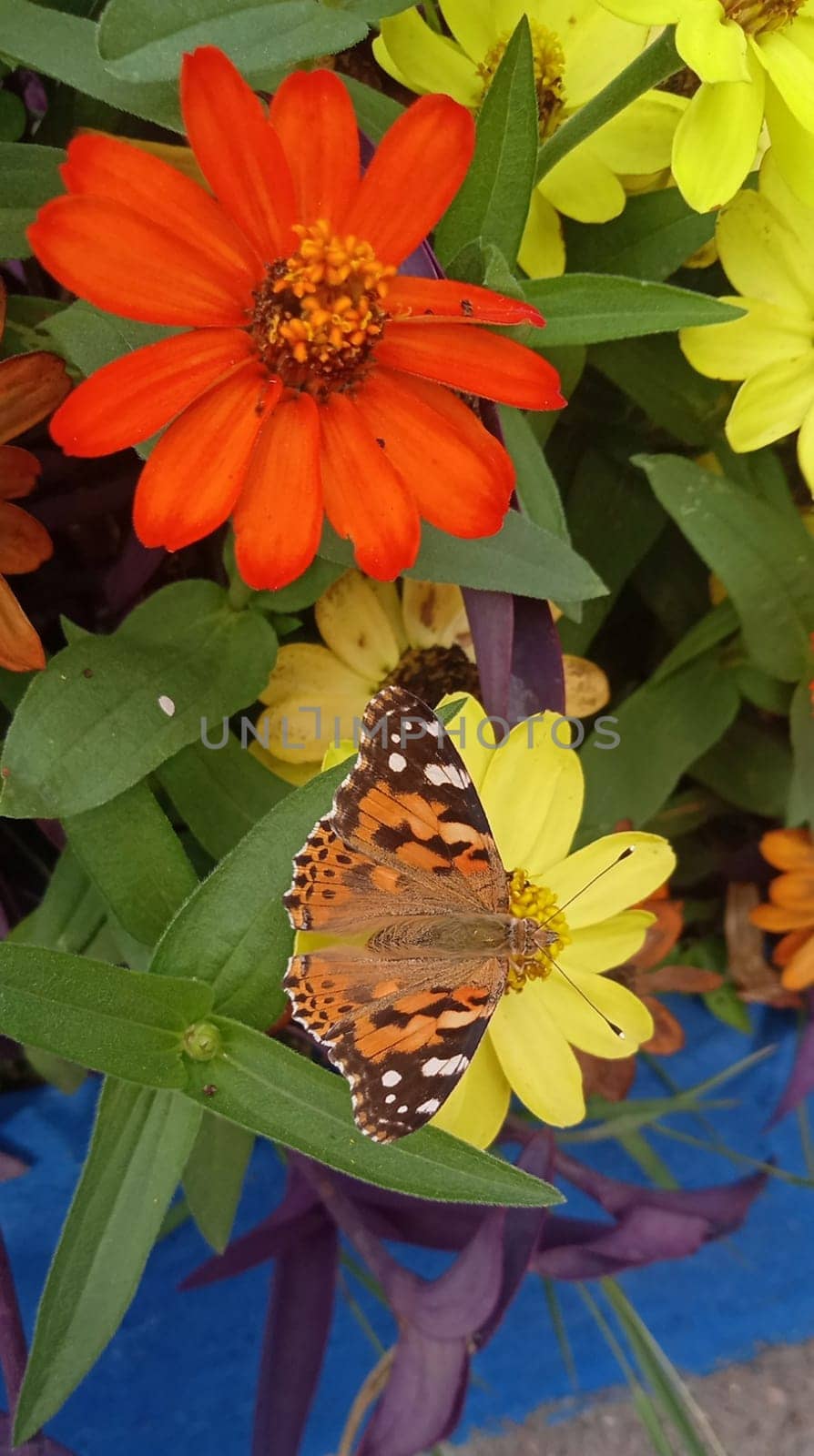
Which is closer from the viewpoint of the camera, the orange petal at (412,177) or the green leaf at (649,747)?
the orange petal at (412,177)

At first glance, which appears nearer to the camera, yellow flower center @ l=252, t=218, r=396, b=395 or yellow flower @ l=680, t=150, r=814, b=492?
yellow flower center @ l=252, t=218, r=396, b=395

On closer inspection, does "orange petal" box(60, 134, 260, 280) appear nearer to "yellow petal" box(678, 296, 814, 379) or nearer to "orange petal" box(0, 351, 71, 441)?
"orange petal" box(0, 351, 71, 441)

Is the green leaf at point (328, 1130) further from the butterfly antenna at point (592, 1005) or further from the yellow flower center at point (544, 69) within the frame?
the yellow flower center at point (544, 69)

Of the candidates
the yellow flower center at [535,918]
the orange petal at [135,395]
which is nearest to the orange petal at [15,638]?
the orange petal at [135,395]

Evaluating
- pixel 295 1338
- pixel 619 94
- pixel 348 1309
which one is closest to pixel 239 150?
pixel 619 94

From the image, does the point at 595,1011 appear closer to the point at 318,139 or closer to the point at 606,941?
the point at 606,941

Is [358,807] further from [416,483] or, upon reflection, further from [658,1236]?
[658,1236]

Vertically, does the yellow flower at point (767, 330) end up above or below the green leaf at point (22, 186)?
below

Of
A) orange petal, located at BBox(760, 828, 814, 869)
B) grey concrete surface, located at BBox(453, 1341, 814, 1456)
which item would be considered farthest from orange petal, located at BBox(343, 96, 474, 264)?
grey concrete surface, located at BBox(453, 1341, 814, 1456)
